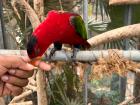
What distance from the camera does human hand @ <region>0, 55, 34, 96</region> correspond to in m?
0.64

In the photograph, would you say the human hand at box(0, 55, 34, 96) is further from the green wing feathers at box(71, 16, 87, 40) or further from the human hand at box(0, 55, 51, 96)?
the green wing feathers at box(71, 16, 87, 40)

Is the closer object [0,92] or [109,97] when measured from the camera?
[0,92]

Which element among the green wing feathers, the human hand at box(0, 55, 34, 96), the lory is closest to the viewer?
the human hand at box(0, 55, 34, 96)

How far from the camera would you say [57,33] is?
94 cm

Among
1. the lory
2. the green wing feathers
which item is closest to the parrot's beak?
the lory

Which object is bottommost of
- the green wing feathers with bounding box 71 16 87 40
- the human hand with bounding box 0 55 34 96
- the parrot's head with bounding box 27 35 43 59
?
the human hand with bounding box 0 55 34 96

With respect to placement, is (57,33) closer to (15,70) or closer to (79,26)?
(79,26)

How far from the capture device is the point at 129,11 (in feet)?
4.16

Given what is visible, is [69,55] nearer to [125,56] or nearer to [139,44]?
[125,56]

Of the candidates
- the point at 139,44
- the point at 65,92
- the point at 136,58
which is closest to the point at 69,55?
the point at 136,58

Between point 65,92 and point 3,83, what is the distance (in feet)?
2.62

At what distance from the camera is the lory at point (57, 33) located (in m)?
0.78

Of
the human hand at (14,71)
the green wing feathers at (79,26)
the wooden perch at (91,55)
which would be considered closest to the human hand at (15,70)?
the human hand at (14,71)

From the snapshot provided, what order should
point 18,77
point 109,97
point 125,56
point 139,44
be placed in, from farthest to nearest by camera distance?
1. point 109,97
2. point 139,44
3. point 125,56
4. point 18,77
